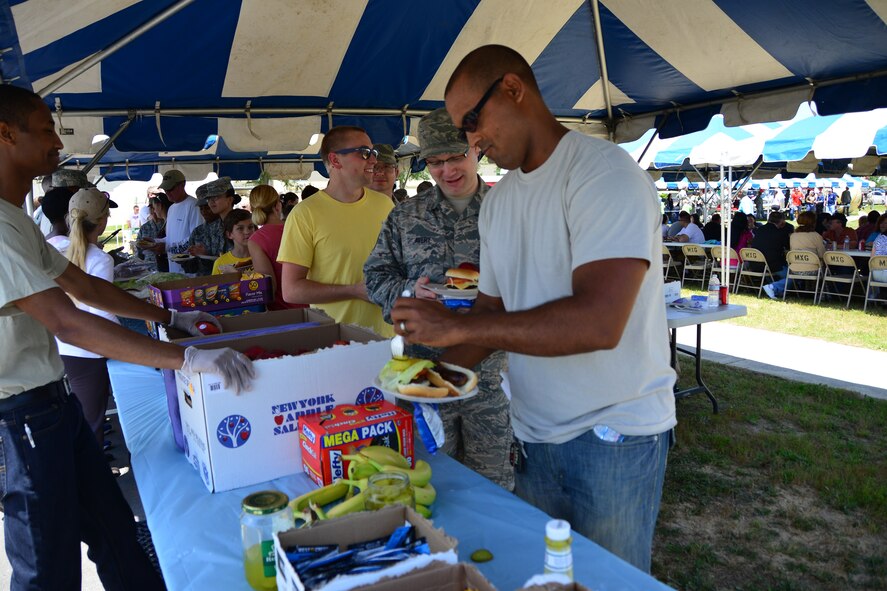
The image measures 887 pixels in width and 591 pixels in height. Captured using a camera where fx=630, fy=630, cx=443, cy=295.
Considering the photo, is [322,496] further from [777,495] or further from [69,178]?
[69,178]

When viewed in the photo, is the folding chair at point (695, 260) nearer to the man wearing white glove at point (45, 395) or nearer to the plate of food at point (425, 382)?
A: the plate of food at point (425, 382)

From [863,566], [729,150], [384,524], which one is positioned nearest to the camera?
[384,524]

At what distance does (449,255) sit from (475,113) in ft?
4.02

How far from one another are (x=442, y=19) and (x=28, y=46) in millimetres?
2775

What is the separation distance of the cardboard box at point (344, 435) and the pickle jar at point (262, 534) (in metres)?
0.38

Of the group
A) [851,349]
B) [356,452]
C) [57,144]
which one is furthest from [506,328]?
[851,349]

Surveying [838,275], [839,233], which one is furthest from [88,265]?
[839,233]

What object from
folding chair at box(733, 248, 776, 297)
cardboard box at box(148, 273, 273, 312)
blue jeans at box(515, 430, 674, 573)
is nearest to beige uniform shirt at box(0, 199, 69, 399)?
cardboard box at box(148, 273, 273, 312)

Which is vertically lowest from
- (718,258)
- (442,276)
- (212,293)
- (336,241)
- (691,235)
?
(718,258)

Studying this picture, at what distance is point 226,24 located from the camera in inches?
171

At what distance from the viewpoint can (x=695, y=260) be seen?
14.9 m

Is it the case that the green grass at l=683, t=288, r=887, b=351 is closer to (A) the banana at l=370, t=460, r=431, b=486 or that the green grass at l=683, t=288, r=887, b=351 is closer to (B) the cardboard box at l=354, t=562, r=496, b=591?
(A) the banana at l=370, t=460, r=431, b=486

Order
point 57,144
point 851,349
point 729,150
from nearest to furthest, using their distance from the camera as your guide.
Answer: point 57,144 < point 851,349 < point 729,150

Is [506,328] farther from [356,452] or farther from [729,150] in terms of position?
[729,150]
